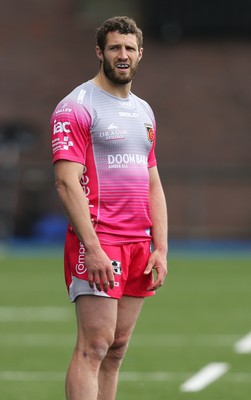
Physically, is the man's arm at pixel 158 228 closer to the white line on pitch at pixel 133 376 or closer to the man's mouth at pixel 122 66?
the man's mouth at pixel 122 66

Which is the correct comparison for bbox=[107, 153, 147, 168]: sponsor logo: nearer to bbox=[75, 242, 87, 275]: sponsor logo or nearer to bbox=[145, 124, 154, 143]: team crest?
bbox=[145, 124, 154, 143]: team crest

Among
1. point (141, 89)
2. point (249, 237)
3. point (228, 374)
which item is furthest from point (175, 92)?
point (228, 374)

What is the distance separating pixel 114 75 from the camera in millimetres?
6793

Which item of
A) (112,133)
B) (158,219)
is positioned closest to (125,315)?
(158,219)

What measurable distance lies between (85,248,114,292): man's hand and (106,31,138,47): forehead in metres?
1.07

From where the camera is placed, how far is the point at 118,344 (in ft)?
22.9

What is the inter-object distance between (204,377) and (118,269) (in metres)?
3.34

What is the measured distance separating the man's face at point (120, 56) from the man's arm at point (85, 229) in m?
0.58

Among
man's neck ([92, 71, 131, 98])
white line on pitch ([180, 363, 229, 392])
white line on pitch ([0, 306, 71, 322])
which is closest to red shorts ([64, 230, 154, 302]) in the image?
man's neck ([92, 71, 131, 98])

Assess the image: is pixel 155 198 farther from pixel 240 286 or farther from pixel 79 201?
→ pixel 240 286

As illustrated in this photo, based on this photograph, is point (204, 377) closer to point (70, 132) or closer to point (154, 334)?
point (154, 334)

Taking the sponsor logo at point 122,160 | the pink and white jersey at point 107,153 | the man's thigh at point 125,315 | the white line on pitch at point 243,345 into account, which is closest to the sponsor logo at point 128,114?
the pink and white jersey at point 107,153

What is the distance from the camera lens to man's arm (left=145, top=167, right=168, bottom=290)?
696cm

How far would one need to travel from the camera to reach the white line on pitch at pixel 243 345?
1138 centimetres
